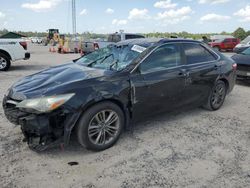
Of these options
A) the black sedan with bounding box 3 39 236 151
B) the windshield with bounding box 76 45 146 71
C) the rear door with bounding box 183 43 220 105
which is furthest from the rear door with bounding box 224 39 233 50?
the windshield with bounding box 76 45 146 71

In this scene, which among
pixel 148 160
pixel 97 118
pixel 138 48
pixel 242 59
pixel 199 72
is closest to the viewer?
pixel 148 160

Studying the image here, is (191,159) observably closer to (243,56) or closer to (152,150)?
(152,150)

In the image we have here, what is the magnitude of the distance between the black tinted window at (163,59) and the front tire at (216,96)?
129 cm

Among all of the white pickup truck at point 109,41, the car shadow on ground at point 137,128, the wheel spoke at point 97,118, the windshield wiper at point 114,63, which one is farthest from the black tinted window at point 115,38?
the wheel spoke at point 97,118

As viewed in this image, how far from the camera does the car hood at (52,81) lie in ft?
11.4

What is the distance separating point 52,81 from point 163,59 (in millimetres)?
1832

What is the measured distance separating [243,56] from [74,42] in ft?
53.0

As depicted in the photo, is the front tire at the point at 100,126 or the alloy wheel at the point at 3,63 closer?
the front tire at the point at 100,126

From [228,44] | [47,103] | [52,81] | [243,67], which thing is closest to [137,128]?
[52,81]

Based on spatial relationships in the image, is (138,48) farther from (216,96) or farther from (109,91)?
(216,96)

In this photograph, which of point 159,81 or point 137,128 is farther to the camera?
point 137,128

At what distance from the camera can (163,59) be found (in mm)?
4410

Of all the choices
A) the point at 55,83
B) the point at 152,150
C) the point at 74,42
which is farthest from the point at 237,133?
the point at 74,42

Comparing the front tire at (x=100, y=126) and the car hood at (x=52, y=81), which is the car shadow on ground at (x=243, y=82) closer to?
the front tire at (x=100, y=126)
